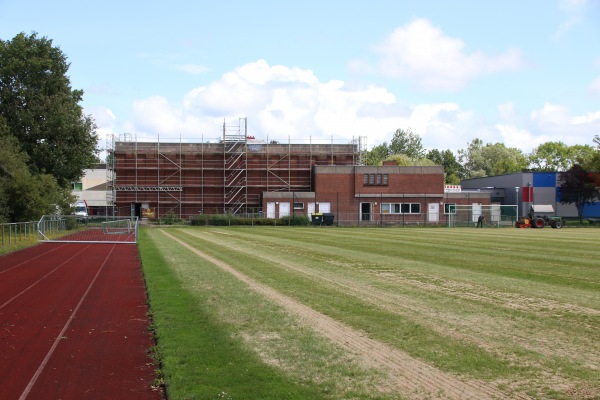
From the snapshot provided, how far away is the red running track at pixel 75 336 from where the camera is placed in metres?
7.06

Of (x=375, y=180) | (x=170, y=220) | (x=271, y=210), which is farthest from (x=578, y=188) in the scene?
(x=170, y=220)

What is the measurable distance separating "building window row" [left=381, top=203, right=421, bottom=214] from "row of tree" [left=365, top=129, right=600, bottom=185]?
38661 mm

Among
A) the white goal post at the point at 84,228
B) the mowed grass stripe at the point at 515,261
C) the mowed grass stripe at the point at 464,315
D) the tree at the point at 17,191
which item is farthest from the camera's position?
the tree at the point at 17,191

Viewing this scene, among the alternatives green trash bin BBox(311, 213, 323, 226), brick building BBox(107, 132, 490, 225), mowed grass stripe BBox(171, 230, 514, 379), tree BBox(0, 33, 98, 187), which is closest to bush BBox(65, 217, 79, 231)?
tree BBox(0, 33, 98, 187)

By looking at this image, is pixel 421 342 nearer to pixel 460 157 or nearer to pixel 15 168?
pixel 15 168

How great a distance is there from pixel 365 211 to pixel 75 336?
204ft

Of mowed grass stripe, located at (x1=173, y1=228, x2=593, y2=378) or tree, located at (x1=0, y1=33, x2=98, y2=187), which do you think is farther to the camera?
tree, located at (x1=0, y1=33, x2=98, y2=187)

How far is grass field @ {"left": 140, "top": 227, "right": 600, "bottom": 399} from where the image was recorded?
265 inches

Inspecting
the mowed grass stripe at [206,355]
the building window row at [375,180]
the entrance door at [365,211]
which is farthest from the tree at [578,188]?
the mowed grass stripe at [206,355]

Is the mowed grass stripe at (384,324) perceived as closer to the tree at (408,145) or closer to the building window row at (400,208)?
the building window row at (400,208)

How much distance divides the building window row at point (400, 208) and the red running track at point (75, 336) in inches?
2103

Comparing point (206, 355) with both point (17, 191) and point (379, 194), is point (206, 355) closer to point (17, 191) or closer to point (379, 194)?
point (17, 191)

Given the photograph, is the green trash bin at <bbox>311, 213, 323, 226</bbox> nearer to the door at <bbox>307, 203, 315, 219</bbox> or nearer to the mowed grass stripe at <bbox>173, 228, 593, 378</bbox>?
the door at <bbox>307, 203, 315, 219</bbox>

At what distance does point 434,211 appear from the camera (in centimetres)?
7119
